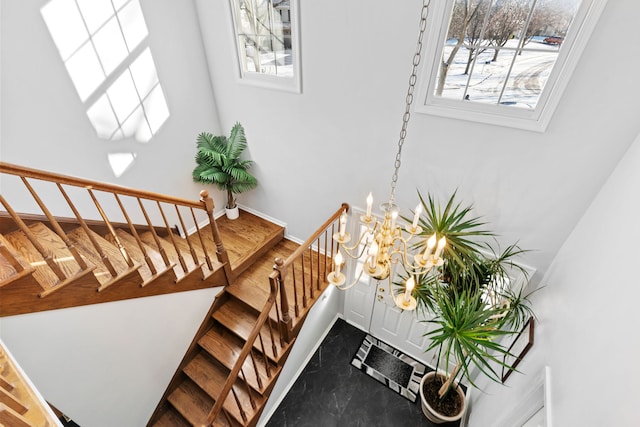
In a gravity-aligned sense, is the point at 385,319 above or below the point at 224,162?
below

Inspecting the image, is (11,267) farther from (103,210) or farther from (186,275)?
(103,210)

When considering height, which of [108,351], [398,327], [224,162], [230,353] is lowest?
[398,327]

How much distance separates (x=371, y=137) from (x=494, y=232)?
133 cm

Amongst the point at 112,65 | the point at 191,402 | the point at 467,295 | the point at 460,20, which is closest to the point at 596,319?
the point at 467,295

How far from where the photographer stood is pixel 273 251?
3730 millimetres

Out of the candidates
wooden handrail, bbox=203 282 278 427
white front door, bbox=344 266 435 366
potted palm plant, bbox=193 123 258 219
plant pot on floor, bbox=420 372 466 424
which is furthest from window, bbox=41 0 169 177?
plant pot on floor, bbox=420 372 466 424

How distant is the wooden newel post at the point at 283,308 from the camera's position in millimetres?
2209

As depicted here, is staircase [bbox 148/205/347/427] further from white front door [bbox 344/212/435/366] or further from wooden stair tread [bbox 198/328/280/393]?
white front door [bbox 344/212/435/366]

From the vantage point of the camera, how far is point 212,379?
301cm

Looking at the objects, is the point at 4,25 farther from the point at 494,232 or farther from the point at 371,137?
the point at 494,232

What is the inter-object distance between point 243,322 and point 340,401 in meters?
1.42

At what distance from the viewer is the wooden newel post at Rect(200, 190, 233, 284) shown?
7.88ft

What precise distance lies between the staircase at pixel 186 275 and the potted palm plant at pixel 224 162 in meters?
0.62

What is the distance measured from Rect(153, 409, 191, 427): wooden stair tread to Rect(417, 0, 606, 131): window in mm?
3934
